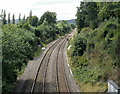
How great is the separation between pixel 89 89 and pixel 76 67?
7.11 m

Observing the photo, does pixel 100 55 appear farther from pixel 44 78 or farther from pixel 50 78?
pixel 44 78

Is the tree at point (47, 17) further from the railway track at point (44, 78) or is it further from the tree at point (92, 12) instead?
the railway track at point (44, 78)

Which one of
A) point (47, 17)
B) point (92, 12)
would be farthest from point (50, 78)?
point (47, 17)

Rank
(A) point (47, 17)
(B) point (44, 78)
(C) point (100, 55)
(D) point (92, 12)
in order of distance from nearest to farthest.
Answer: (C) point (100, 55) < (B) point (44, 78) < (D) point (92, 12) < (A) point (47, 17)

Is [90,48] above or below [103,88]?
above

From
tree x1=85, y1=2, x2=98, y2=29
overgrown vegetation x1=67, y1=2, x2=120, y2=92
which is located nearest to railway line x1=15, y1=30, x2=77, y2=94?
overgrown vegetation x1=67, y1=2, x2=120, y2=92

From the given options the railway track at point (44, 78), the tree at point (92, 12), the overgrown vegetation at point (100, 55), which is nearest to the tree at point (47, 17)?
the tree at point (92, 12)

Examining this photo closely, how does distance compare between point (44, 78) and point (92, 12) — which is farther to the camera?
point (92, 12)

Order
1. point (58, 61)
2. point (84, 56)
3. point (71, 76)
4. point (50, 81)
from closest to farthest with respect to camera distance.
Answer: point (50, 81) → point (71, 76) → point (84, 56) → point (58, 61)

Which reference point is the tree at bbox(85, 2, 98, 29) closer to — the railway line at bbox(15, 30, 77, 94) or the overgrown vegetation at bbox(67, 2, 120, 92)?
the overgrown vegetation at bbox(67, 2, 120, 92)

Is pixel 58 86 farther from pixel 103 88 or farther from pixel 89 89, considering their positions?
pixel 103 88

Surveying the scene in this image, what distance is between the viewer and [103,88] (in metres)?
17.4

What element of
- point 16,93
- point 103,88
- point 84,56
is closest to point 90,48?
point 84,56

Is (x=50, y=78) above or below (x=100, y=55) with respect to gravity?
below
